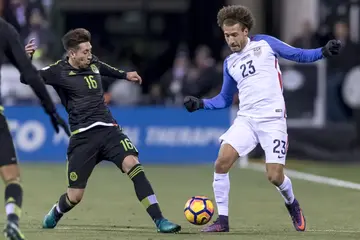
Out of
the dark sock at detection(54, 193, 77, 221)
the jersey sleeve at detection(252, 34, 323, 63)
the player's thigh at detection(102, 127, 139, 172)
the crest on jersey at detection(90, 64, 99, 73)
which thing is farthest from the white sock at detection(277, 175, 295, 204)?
the crest on jersey at detection(90, 64, 99, 73)

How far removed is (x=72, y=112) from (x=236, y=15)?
1938 mm

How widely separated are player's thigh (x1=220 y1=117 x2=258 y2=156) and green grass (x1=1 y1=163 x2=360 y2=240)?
83 cm

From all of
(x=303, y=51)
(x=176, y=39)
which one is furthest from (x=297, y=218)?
(x=176, y=39)

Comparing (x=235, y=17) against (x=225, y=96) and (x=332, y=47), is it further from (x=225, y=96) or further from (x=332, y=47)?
(x=332, y=47)

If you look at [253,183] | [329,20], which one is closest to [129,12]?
[329,20]

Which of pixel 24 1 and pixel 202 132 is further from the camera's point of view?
pixel 24 1

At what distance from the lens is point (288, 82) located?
20875mm

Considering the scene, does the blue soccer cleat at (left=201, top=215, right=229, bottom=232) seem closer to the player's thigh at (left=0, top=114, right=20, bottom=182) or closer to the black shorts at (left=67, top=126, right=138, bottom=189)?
→ the black shorts at (left=67, top=126, right=138, bottom=189)

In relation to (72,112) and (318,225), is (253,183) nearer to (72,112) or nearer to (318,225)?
(318,225)

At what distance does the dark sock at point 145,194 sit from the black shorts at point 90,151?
0.68 ft

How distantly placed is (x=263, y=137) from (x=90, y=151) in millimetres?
1732

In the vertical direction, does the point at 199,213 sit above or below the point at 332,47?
below

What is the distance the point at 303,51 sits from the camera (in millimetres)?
10141

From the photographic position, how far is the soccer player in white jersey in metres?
10.2
